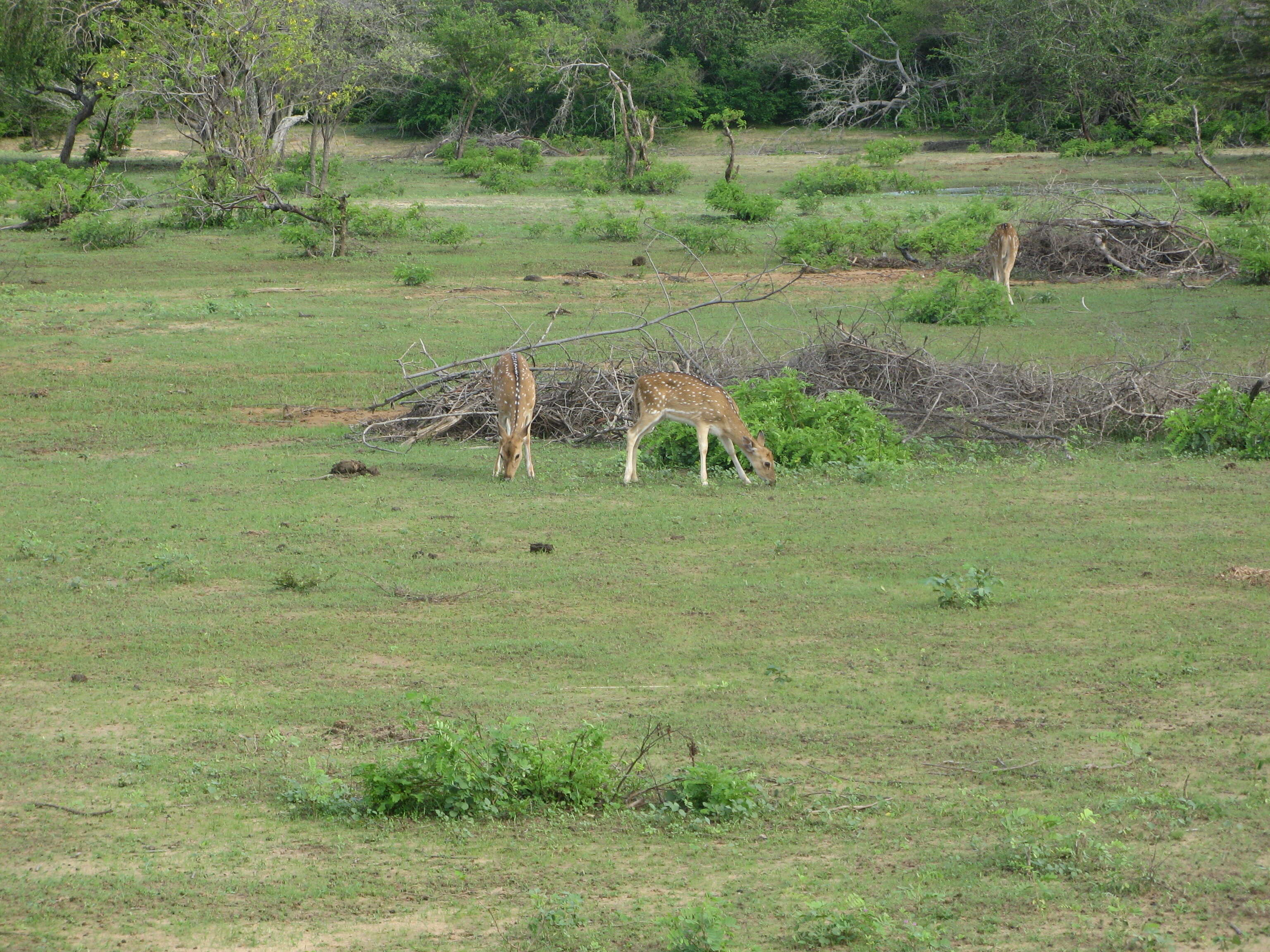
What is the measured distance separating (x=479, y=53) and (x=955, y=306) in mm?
29218

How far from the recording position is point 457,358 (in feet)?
57.7

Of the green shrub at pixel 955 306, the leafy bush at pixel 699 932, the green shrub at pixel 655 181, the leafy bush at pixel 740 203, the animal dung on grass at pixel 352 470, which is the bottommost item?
the animal dung on grass at pixel 352 470

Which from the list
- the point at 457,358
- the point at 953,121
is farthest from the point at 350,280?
the point at 953,121

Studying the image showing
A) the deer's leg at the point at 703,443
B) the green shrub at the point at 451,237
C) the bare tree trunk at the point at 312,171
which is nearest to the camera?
the deer's leg at the point at 703,443

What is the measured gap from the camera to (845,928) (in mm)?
4625

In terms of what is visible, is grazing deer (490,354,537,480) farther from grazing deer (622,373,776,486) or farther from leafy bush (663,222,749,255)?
leafy bush (663,222,749,255)

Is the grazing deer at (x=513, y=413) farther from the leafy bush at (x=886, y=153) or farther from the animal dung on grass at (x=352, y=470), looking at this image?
the leafy bush at (x=886, y=153)

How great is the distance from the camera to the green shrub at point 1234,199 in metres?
27.5

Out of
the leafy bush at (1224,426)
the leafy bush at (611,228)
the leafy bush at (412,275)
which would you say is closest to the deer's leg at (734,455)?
the leafy bush at (1224,426)

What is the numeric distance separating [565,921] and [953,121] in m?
50.4

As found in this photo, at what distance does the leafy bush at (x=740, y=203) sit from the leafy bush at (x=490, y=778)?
86.2ft

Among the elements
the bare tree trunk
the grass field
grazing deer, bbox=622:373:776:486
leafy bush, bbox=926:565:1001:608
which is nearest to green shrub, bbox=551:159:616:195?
the bare tree trunk

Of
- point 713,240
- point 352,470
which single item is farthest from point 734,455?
point 713,240

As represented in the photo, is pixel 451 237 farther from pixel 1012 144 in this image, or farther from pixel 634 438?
pixel 1012 144
